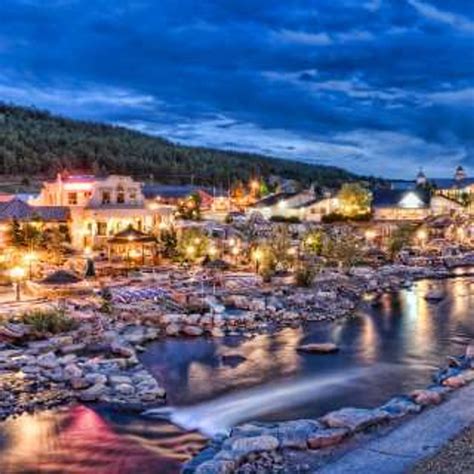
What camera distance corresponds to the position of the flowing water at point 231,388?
16.6m

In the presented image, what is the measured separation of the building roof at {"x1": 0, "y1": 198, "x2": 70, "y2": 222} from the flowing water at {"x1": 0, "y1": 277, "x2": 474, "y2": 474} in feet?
68.6

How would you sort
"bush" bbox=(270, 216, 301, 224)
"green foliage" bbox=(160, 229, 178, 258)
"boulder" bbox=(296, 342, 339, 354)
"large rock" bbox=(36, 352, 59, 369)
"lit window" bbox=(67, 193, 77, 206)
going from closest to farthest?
"large rock" bbox=(36, 352, 59, 369) → "boulder" bbox=(296, 342, 339, 354) → "green foliage" bbox=(160, 229, 178, 258) → "lit window" bbox=(67, 193, 77, 206) → "bush" bbox=(270, 216, 301, 224)

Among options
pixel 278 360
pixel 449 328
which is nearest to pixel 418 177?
pixel 449 328

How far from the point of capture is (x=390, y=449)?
14.0 meters

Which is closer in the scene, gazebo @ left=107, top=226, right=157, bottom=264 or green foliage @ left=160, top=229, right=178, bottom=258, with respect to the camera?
gazebo @ left=107, top=226, right=157, bottom=264

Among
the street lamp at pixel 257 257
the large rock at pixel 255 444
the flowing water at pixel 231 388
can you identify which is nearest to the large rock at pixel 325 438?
the large rock at pixel 255 444

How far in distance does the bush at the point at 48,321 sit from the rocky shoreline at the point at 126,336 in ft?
1.44

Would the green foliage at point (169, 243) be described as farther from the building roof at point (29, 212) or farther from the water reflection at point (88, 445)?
the water reflection at point (88, 445)

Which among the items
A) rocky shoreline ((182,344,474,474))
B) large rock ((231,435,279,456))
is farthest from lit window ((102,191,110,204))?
large rock ((231,435,279,456))

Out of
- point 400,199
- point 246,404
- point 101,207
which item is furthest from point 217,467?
point 400,199

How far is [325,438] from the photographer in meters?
14.8

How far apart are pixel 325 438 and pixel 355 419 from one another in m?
1.19

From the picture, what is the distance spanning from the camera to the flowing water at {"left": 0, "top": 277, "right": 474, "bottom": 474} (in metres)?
16.6

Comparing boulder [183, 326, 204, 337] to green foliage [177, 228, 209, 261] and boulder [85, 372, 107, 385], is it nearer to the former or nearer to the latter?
boulder [85, 372, 107, 385]
